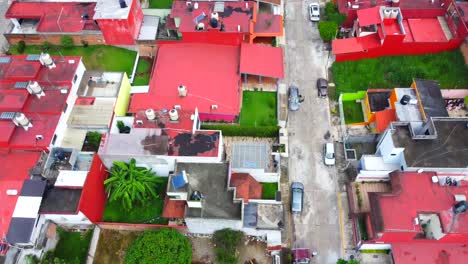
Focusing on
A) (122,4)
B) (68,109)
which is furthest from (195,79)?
(68,109)

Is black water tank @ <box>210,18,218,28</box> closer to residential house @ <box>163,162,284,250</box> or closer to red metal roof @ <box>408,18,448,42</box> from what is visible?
residential house @ <box>163,162,284,250</box>

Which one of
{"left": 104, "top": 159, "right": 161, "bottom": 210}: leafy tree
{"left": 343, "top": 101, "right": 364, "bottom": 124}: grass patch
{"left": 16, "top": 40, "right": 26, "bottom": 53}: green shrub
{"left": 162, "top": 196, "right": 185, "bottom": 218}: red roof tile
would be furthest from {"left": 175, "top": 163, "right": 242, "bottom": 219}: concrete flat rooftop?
{"left": 16, "top": 40, "right": 26, "bottom": 53}: green shrub

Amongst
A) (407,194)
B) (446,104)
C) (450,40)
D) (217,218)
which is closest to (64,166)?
(217,218)

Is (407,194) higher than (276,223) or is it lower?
higher

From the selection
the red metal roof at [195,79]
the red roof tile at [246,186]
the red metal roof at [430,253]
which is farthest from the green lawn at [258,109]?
the red metal roof at [430,253]

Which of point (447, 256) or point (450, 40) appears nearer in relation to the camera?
point (447, 256)

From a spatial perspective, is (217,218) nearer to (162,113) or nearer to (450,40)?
(162,113)

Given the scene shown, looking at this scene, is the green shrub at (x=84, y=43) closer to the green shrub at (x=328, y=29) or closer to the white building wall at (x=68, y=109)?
the white building wall at (x=68, y=109)
